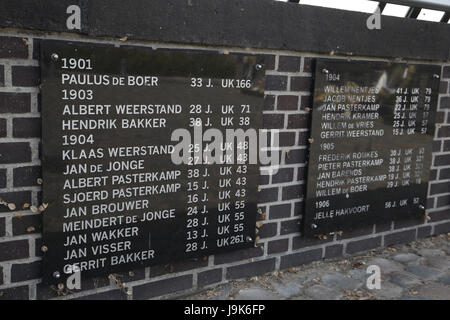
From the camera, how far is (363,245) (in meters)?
4.27

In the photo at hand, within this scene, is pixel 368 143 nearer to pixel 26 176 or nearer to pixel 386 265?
pixel 386 265

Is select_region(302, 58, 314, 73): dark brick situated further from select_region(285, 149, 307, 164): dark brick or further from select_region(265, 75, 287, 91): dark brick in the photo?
select_region(285, 149, 307, 164): dark brick

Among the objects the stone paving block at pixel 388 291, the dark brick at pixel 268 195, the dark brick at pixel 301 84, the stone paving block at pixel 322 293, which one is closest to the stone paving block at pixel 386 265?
the stone paving block at pixel 388 291

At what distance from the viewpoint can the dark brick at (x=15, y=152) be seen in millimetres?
2648

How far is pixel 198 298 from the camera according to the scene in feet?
11.0

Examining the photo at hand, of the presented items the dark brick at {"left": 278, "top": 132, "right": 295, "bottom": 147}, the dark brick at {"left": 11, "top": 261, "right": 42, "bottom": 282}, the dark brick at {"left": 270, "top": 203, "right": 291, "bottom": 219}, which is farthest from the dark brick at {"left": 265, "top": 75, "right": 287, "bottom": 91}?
the dark brick at {"left": 11, "top": 261, "right": 42, "bottom": 282}

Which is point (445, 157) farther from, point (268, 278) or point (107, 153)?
point (107, 153)

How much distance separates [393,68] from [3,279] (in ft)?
10.4

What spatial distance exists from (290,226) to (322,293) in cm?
56

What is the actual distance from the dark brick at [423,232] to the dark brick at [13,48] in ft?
12.0

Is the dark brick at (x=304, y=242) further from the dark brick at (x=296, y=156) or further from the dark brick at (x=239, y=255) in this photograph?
the dark brick at (x=296, y=156)

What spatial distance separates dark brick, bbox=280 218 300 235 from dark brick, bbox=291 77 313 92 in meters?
0.98

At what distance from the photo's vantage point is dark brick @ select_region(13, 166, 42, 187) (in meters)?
2.70

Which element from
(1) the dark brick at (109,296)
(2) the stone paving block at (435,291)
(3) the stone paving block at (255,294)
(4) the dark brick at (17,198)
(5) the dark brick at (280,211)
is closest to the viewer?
(4) the dark brick at (17,198)
